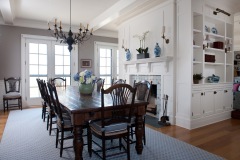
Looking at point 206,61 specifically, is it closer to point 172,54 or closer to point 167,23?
point 172,54

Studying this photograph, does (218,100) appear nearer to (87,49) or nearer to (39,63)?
(87,49)

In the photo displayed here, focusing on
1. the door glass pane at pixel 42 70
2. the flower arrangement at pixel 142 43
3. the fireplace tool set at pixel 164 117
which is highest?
the flower arrangement at pixel 142 43

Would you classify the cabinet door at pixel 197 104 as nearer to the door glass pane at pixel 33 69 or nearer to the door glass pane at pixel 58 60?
the door glass pane at pixel 58 60

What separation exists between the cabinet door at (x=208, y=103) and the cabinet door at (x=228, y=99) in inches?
24.4

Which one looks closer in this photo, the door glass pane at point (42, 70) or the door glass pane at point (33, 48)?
the door glass pane at point (33, 48)

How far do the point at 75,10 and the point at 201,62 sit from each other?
11.8ft

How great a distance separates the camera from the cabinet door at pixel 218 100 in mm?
4285

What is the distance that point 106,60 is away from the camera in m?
7.41


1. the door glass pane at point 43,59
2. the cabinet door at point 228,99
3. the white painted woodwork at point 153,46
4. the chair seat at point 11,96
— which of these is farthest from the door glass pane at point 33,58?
the cabinet door at point 228,99

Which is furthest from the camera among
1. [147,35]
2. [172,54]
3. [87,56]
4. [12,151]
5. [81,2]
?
[87,56]

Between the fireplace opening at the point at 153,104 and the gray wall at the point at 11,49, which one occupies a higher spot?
the gray wall at the point at 11,49

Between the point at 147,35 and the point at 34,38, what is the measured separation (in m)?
3.86

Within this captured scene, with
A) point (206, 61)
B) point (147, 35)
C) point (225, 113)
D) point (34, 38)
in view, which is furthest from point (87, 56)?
point (225, 113)

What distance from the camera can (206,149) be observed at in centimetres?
273
